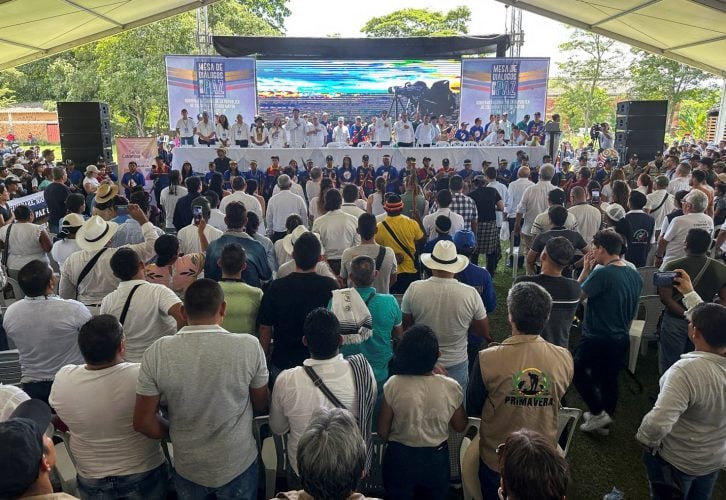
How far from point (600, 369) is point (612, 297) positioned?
615 mm

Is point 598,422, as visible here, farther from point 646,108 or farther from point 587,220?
point 646,108

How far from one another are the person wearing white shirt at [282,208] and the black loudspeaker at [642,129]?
1147 cm

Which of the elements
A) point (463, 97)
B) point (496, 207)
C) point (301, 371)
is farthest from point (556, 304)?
point (463, 97)

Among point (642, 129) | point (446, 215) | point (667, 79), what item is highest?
point (667, 79)

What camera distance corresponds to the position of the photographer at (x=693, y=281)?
4055mm

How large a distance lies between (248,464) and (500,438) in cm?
123

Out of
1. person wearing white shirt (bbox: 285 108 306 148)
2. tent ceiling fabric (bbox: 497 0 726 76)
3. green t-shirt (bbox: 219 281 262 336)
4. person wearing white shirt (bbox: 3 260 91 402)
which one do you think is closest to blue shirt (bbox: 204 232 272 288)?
green t-shirt (bbox: 219 281 262 336)

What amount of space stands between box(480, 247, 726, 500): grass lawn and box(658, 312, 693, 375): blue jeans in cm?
63

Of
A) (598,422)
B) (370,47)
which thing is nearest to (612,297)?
(598,422)

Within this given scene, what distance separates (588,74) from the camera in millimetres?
30500

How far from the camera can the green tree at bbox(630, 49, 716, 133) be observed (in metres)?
27.3

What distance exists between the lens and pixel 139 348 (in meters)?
3.27

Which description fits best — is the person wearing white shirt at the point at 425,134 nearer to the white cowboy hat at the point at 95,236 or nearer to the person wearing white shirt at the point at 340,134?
the person wearing white shirt at the point at 340,134

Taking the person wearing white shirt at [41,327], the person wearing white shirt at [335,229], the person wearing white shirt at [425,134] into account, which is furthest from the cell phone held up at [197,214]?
the person wearing white shirt at [425,134]
